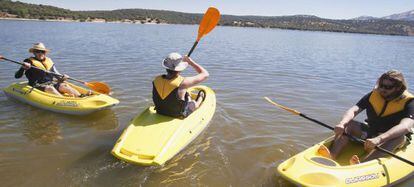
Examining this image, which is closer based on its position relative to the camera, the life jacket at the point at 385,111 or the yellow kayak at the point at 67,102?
the life jacket at the point at 385,111

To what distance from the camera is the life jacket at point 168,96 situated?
5090mm

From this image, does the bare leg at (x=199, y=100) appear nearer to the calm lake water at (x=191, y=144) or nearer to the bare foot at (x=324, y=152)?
the calm lake water at (x=191, y=144)

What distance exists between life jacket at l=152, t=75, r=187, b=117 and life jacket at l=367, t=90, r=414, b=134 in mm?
2769

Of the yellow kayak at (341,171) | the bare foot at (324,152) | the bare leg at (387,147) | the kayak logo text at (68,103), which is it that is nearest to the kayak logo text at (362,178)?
the yellow kayak at (341,171)

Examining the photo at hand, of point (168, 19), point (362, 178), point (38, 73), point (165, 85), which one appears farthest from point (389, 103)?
point (168, 19)

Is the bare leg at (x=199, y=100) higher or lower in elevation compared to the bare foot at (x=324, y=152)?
higher

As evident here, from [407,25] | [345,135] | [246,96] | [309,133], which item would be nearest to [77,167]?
[345,135]

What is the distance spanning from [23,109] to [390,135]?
22.5ft

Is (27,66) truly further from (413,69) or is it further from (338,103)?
(413,69)

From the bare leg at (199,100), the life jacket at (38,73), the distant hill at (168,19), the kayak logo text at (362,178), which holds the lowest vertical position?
the kayak logo text at (362,178)

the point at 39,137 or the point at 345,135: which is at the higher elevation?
the point at 345,135

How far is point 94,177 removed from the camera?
4551mm

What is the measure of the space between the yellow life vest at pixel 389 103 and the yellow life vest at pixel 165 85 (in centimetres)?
276

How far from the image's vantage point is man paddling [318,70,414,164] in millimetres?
4367
